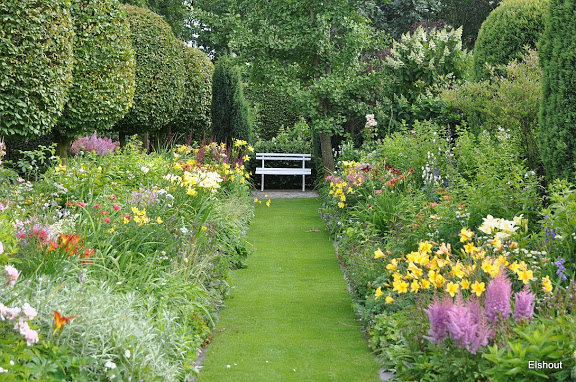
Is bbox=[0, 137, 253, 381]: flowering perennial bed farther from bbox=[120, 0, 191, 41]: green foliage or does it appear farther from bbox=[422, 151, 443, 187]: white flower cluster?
bbox=[120, 0, 191, 41]: green foliage

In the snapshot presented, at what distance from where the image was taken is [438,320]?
11.2 feet

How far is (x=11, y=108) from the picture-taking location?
290 inches

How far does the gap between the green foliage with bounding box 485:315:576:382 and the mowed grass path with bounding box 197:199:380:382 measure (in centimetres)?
117

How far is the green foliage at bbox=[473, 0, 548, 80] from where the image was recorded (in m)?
9.94

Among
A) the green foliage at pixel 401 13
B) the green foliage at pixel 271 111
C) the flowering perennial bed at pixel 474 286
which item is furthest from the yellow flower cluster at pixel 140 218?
the green foliage at pixel 401 13

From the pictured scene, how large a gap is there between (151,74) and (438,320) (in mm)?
11159

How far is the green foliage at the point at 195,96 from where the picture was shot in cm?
1645

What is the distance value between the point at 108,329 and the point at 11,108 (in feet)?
16.1

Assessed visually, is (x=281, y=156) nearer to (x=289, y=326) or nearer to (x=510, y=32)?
(x=510, y=32)

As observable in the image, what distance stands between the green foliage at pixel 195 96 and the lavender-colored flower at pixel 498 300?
13387 mm

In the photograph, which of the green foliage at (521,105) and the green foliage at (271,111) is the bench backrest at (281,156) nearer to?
the green foliage at (271,111)

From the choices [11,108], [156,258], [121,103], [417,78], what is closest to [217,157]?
[121,103]

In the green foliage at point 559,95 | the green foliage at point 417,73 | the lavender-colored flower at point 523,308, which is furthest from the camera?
the green foliage at point 417,73

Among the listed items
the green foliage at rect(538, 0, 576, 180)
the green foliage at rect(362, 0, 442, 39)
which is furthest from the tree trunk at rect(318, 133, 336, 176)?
the green foliage at rect(362, 0, 442, 39)
